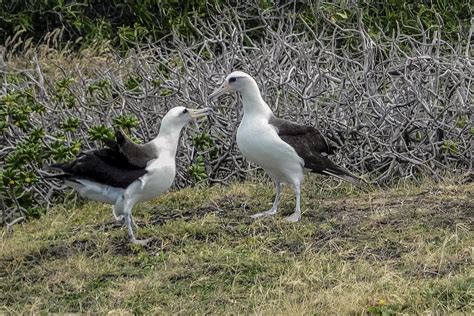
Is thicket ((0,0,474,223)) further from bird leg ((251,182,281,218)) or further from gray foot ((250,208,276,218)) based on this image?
gray foot ((250,208,276,218))

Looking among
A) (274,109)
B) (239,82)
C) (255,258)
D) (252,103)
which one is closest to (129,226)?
(255,258)

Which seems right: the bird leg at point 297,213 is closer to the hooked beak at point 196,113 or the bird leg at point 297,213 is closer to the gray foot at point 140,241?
the hooked beak at point 196,113

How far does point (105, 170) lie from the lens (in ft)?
22.6

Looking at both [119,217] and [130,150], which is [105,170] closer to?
[130,150]

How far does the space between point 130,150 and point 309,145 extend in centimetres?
141

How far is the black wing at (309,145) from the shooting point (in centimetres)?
749

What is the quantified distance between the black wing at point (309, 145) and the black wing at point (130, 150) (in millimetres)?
1051

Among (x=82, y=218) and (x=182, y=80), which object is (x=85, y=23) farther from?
(x=82, y=218)

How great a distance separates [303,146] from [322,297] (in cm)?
210

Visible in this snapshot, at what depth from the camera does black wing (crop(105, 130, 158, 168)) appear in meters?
6.84

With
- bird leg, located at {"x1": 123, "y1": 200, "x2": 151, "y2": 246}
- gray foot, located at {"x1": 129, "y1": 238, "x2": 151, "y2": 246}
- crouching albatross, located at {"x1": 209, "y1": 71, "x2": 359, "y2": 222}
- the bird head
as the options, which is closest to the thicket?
the bird head

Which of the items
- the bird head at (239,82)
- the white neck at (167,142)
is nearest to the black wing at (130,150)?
the white neck at (167,142)

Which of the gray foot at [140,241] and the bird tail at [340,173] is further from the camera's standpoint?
the bird tail at [340,173]

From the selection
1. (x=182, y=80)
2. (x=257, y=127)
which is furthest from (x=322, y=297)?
(x=182, y=80)
